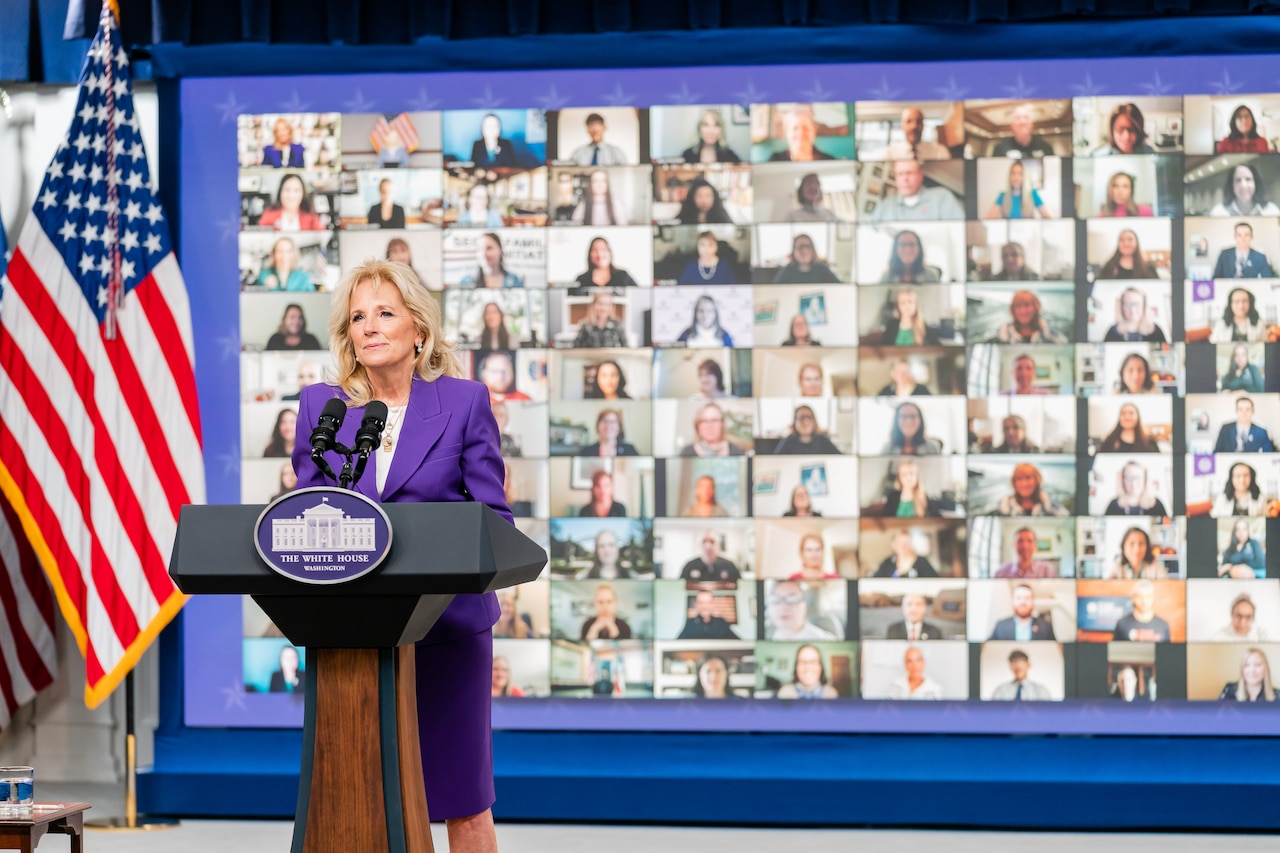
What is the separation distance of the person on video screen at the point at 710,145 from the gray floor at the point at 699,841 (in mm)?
2254

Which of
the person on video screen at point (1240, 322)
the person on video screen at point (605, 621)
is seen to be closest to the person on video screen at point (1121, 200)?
the person on video screen at point (1240, 322)

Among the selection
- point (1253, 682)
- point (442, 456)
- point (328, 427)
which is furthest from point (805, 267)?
point (328, 427)

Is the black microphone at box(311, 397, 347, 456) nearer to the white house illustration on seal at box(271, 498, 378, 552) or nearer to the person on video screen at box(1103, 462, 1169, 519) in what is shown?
the white house illustration on seal at box(271, 498, 378, 552)

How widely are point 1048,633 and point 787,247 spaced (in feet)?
5.11

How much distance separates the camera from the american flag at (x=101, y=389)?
417 centimetres

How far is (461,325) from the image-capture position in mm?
4406

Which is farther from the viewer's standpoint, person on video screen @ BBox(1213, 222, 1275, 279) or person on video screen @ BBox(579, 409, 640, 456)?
person on video screen @ BBox(579, 409, 640, 456)

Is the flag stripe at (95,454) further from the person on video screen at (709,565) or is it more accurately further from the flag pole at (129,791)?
the person on video screen at (709,565)

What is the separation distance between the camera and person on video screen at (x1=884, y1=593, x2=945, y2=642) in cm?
429

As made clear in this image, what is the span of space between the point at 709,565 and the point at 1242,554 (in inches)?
69.4

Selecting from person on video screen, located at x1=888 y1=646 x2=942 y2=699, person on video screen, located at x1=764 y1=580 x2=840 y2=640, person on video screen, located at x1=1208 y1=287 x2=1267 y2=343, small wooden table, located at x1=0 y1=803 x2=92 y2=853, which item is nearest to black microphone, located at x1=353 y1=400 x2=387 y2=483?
small wooden table, located at x1=0 y1=803 x2=92 y2=853

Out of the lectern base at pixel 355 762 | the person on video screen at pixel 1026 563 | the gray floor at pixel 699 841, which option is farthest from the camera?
the person on video screen at pixel 1026 563

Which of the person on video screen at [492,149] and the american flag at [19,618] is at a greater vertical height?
the person on video screen at [492,149]

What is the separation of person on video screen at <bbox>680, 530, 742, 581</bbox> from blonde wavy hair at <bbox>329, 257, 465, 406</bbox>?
1905 millimetres
